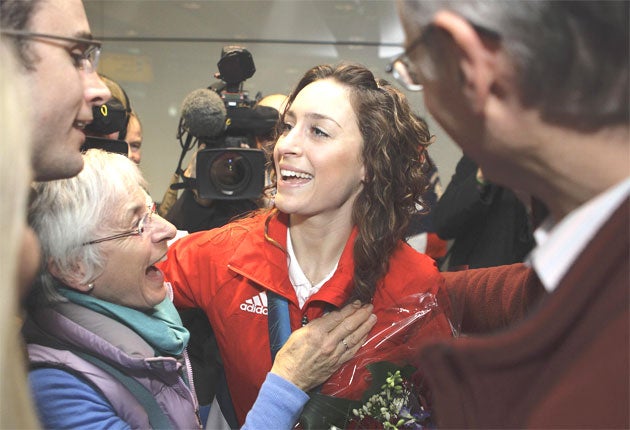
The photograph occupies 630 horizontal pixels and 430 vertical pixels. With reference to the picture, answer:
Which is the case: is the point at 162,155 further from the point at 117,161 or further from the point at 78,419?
the point at 78,419

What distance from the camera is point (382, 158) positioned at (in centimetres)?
212

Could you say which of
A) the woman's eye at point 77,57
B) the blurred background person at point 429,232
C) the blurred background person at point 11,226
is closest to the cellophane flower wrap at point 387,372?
the blurred background person at point 11,226

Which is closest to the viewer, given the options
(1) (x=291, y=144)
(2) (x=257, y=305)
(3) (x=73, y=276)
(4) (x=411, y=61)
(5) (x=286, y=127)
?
(4) (x=411, y=61)

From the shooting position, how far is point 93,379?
1.46m

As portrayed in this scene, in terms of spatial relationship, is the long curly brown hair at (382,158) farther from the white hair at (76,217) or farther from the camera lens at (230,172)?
the white hair at (76,217)

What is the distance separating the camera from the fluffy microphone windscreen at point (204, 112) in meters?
2.46

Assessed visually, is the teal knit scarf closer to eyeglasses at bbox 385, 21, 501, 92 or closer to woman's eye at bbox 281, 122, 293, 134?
woman's eye at bbox 281, 122, 293, 134

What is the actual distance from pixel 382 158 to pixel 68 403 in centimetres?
117

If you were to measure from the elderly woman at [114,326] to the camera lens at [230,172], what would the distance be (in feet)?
2.16

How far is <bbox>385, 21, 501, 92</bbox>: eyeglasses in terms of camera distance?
31.6 inches

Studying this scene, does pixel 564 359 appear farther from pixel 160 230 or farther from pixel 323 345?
pixel 160 230

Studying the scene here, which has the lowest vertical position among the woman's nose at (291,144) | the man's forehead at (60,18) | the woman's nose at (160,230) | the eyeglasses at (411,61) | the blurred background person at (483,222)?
the blurred background person at (483,222)

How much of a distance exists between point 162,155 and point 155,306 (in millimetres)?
3174

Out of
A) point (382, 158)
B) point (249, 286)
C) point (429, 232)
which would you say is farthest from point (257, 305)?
point (429, 232)
